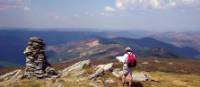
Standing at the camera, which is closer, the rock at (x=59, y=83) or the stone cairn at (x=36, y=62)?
the rock at (x=59, y=83)

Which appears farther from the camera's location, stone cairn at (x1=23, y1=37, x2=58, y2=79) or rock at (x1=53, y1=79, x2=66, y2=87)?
stone cairn at (x1=23, y1=37, x2=58, y2=79)

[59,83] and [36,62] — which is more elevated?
[36,62]

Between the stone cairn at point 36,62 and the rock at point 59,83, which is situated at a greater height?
the stone cairn at point 36,62

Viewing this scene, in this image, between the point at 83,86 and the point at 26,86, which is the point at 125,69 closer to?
the point at 83,86

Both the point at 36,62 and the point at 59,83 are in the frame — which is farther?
the point at 36,62

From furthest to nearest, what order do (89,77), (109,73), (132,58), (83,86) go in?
(109,73)
(89,77)
(83,86)
(132,58)

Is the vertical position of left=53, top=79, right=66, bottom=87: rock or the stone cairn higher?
the stone cairn

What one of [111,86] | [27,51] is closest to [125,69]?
[111,86]

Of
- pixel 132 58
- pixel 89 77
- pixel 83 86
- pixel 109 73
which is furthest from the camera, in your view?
pixel 109 73
